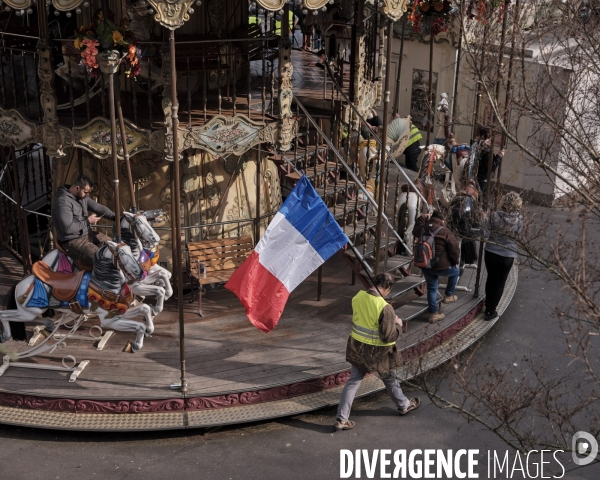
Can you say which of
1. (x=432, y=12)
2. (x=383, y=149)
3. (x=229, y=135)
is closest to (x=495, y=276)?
(x=383, y=149)

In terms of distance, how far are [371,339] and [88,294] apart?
3.71 metres

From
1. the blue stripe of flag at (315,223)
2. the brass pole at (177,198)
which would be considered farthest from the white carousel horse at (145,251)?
the blue stripe of flag at (315,223)

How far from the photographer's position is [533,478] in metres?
9.54

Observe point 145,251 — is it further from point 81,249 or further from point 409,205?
point 409,205

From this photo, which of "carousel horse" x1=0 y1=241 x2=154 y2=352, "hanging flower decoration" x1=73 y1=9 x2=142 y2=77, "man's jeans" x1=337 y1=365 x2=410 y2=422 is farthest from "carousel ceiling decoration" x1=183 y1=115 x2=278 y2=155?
"man's jeans" x1=337 y1=365 x2=410 y2=422

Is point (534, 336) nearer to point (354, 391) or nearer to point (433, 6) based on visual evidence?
point (354, 391)

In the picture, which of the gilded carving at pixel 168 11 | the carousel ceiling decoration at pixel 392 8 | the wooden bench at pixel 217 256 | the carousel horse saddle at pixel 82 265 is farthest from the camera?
the wooden bench at pixel 217 256

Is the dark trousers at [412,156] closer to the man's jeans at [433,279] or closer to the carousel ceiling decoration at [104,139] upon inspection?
the man's jeans at [433,279]

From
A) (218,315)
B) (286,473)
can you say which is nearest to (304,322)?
(218,315)

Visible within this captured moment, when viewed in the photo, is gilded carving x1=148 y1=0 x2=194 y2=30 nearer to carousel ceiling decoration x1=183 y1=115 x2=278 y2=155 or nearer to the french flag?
carousel ceiling decoration x1=183 y1=115 x2=278 y2=155

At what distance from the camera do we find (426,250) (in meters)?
12.3

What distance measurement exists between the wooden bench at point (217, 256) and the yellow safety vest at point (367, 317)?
351 cm

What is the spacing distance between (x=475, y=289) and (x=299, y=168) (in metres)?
3.62

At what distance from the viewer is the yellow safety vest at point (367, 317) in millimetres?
9992
